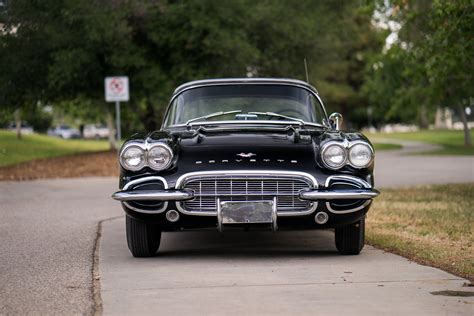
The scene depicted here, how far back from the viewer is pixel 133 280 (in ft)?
24.0

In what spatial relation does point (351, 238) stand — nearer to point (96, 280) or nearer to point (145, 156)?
point (145, 156)

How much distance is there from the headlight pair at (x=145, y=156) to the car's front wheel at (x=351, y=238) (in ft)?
5.40

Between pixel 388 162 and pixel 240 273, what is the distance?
20.0m

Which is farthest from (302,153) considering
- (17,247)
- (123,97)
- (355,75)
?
(355,75)

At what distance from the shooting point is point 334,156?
8.17m

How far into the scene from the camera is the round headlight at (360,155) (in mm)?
8250

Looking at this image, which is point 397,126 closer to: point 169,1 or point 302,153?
point 169,1

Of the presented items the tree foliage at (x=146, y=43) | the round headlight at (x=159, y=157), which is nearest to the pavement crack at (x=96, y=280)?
the round headlight at (x=159, y=157)

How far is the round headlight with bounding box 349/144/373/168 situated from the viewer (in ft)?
27.1

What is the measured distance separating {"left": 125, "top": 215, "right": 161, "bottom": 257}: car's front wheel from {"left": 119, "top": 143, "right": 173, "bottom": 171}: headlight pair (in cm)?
50

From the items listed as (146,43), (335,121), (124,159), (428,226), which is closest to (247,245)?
(335,121)

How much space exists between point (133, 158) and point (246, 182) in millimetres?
1007

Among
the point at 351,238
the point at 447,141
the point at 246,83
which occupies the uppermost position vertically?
the point at 246,83

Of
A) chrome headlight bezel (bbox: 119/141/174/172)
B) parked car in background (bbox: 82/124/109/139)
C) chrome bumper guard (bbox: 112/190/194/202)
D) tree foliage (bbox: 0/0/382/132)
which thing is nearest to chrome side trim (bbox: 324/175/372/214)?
chrome bumper guard (bbox: 112/190/194/202)
